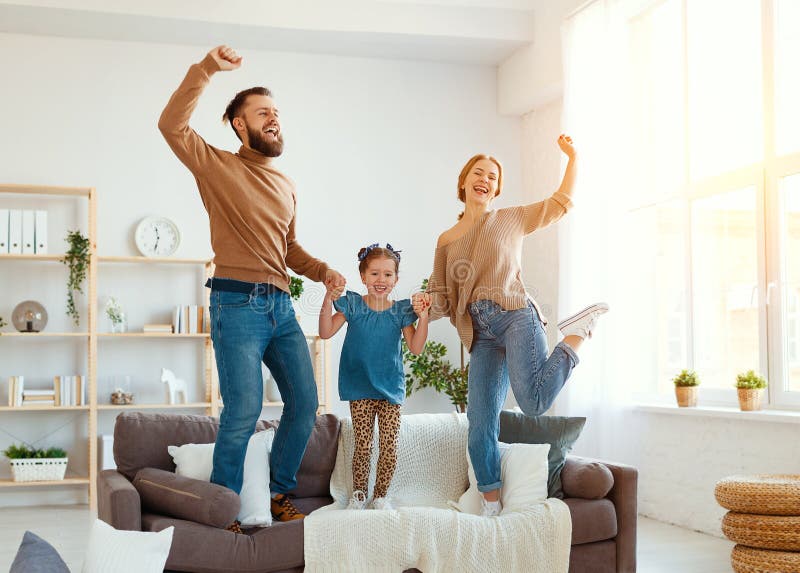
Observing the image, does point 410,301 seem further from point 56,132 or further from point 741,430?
point 56,132

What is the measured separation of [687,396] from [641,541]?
873mm

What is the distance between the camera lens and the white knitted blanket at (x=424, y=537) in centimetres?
300

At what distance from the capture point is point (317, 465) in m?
3.51

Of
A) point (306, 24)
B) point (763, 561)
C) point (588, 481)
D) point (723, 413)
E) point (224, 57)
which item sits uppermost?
point (306, 24)

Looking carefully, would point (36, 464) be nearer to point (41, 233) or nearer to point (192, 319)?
point (192, 319)

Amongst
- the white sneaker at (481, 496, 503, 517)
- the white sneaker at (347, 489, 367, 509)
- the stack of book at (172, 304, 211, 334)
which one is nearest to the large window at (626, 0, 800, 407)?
the white sneaker at (481, 496, 503, 517)

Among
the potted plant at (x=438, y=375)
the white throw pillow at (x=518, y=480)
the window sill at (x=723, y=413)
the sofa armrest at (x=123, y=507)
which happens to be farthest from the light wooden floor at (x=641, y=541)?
the potted plant at (x=438, y=375)

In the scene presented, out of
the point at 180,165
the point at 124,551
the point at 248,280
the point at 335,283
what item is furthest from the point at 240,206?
the point at 180,165

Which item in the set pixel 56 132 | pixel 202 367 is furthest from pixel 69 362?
pixel 56 132

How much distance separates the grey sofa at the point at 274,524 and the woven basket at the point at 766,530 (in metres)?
0.50

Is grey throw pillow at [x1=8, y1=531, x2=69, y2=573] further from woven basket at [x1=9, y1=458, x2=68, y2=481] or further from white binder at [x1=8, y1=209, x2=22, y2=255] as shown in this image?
white binder at [x1=8, y1=209, x2=22, y2=255]

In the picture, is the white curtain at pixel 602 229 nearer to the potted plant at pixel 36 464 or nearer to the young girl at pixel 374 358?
the young girl at pixel 374 358

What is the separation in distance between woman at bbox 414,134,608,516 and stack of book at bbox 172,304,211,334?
111 inches

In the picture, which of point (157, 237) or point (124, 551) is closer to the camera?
point (124, 551)
